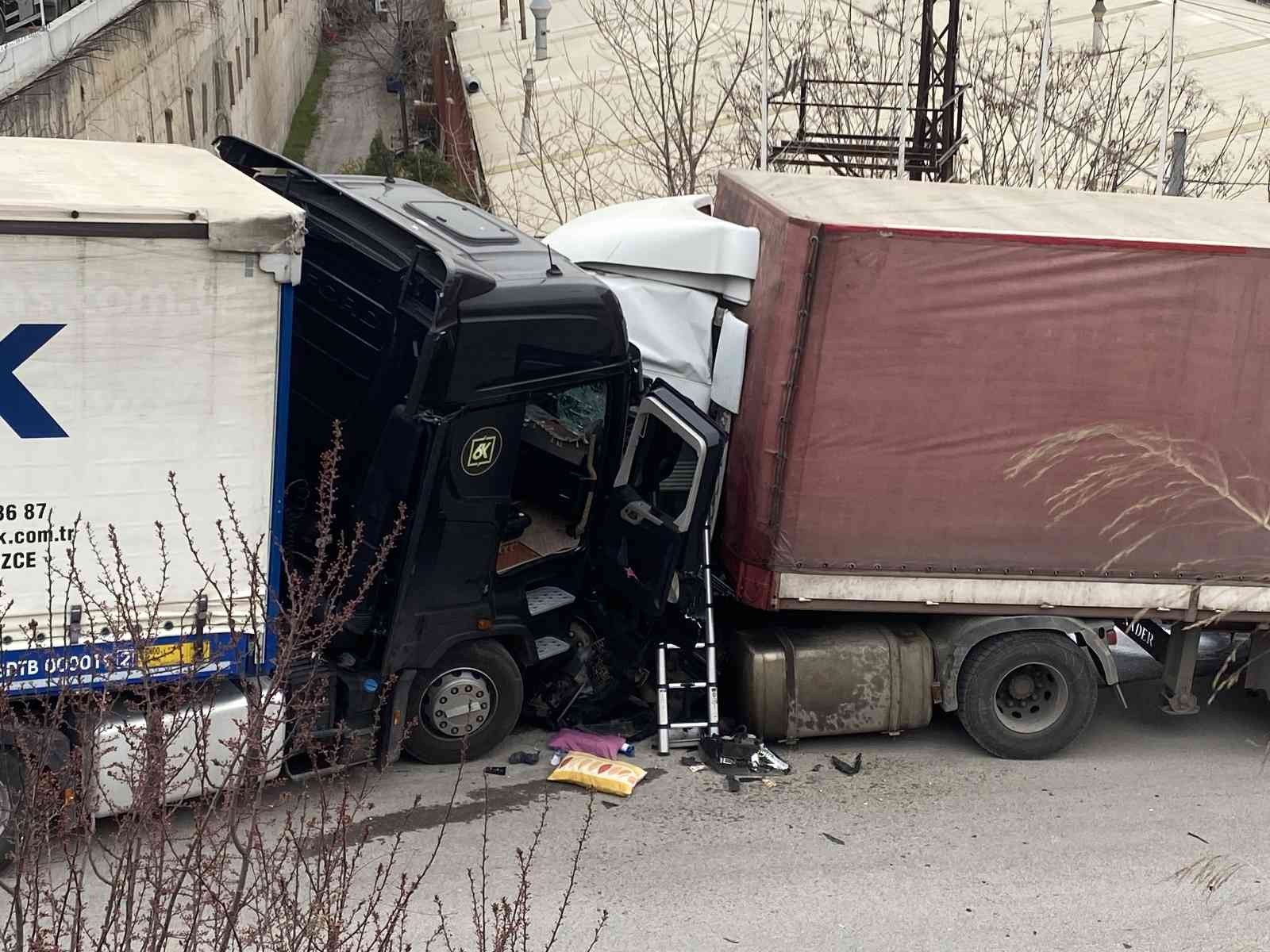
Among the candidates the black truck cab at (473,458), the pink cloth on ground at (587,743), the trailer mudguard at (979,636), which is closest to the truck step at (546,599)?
the black truck cab at (473,458)

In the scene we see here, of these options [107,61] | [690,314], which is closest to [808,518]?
[690,314]

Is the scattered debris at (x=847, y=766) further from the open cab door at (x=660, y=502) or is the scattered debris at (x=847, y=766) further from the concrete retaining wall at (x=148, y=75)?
the concrete retaining wall at (x=148, y=75)

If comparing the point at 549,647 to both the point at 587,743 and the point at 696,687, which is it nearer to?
the point at 587,743

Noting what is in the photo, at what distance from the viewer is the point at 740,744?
8211 mm

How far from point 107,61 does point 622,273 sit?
10.3 meters

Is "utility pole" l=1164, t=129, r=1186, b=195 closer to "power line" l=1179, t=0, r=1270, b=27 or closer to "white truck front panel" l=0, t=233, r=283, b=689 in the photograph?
"white truck front panel" l=0, t=233, r=283, b=689

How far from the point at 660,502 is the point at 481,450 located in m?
1.25

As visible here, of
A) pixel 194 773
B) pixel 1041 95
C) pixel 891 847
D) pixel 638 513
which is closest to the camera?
pixel 194 773

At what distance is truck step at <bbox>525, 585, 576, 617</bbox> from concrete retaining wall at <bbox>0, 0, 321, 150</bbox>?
24.3 ft

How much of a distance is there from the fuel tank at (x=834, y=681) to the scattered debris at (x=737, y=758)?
0.19m

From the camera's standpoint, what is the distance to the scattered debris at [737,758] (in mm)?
8078

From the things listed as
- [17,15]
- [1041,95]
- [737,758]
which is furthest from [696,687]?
[17,15]

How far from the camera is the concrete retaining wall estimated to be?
45.1 ft

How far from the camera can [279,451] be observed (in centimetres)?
655
